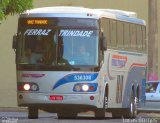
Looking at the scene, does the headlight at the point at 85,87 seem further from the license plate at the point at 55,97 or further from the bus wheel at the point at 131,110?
the bus wheel at the point at 131,110

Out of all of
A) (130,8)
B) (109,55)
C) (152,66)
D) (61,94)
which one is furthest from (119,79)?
(130,8)

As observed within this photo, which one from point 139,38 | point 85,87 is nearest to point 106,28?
point 85,87

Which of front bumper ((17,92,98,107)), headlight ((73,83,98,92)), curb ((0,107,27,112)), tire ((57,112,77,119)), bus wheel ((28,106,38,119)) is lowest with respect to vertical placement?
curb ((0,107,27,112))

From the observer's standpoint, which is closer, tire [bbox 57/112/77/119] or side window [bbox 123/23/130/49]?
side window [bbox 123/23/130/49]

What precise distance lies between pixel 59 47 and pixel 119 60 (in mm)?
2806

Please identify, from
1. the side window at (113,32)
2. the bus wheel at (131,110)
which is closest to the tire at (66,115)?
the bus wheel at (131,110)

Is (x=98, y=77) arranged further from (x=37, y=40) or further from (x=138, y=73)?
(x=138, y=73)

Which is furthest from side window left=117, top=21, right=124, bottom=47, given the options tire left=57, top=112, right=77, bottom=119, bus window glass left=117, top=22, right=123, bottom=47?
tire left=57, top=112, right=77, bottom=119

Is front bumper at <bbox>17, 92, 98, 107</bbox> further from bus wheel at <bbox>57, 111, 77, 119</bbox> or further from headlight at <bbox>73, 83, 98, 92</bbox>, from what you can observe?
bus wheel at <bbox>57, 111, 77, 119</bbox>

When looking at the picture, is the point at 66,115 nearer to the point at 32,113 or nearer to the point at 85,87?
the point at 32,113

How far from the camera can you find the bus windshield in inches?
872

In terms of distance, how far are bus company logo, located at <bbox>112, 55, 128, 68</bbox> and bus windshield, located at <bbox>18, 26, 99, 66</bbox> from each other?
1675 mm

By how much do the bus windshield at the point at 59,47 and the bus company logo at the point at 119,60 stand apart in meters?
1.67

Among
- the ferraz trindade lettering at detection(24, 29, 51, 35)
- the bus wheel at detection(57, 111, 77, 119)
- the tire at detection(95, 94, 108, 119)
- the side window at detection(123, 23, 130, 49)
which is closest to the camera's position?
the ferraz trindade lettering at detection(24, 29, 51, 35)
